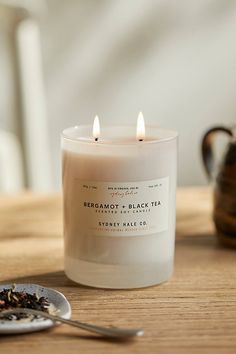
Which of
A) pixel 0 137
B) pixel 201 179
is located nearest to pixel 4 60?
pixel 0 137

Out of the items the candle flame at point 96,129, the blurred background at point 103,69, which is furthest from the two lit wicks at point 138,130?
the blurred background at point 103,69

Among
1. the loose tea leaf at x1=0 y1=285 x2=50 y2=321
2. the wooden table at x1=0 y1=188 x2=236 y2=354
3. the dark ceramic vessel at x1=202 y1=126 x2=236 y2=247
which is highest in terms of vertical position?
the dark ceramic vessel at x1=202 y1=126 x2=236 y2=247

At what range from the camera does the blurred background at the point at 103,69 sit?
48.3 inches

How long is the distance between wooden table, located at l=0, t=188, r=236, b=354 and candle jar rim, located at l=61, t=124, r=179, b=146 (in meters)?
0.12

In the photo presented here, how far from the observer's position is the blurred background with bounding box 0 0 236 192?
123 cm

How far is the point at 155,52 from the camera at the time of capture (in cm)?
128

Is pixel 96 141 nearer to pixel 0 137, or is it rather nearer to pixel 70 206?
pixel 70 206

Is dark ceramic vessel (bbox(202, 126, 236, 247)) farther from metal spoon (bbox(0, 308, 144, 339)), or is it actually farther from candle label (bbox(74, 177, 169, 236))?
metal spoon (bbox(0, 308, 144, 339))

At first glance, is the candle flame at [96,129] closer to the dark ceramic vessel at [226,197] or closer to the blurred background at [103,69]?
the dark ceramic vessel at [226,197]

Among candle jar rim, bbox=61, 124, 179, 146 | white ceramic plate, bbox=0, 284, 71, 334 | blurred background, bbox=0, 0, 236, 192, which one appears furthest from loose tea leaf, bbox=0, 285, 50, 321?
blurred background, bbox=0, 0, 236, 192

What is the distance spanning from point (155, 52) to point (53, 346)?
0.88 meters

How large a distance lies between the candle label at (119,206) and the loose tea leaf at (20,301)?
7cm

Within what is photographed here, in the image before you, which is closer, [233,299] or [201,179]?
[233,299]

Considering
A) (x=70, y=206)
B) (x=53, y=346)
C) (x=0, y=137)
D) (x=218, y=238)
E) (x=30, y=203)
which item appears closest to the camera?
(x=53, y=346)
